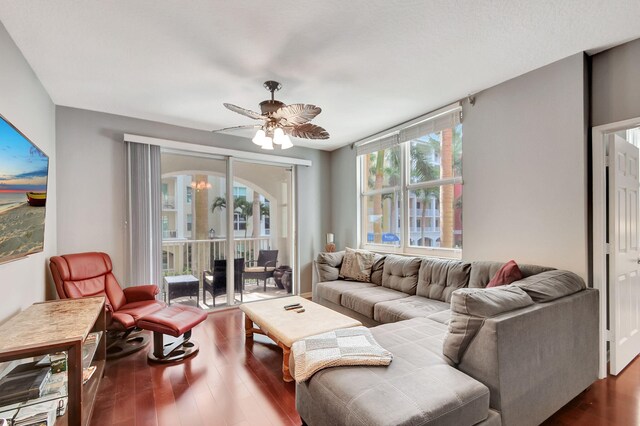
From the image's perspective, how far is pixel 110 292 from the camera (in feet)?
10.4

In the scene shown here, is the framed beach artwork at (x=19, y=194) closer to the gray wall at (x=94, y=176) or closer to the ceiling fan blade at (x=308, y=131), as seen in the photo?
the gray wall at (x=94, y=176)

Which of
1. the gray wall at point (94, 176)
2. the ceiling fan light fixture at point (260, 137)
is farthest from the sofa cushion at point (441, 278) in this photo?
the gray wall at point (94, 176)

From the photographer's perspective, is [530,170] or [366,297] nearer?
[530,170]

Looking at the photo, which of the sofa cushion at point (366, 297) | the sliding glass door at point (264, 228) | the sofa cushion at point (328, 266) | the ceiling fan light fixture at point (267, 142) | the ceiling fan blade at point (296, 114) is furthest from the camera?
the sliding glass door at point (264, 228)

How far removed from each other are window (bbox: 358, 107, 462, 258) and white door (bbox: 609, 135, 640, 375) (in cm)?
128

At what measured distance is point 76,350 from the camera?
156 cm

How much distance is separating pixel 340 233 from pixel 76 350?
404cm

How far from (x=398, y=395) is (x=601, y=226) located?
2240 mm

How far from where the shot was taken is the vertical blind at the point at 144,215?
3646 millimetres

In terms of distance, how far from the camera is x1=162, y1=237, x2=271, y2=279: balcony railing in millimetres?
4094

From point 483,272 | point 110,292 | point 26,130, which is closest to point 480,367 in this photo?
point 483,272

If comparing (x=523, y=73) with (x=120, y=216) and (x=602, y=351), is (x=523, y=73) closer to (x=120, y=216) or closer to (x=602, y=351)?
(x=602, y=351)

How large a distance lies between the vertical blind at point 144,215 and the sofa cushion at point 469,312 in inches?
136

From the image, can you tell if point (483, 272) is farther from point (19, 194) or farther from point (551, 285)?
point (19, 194)
